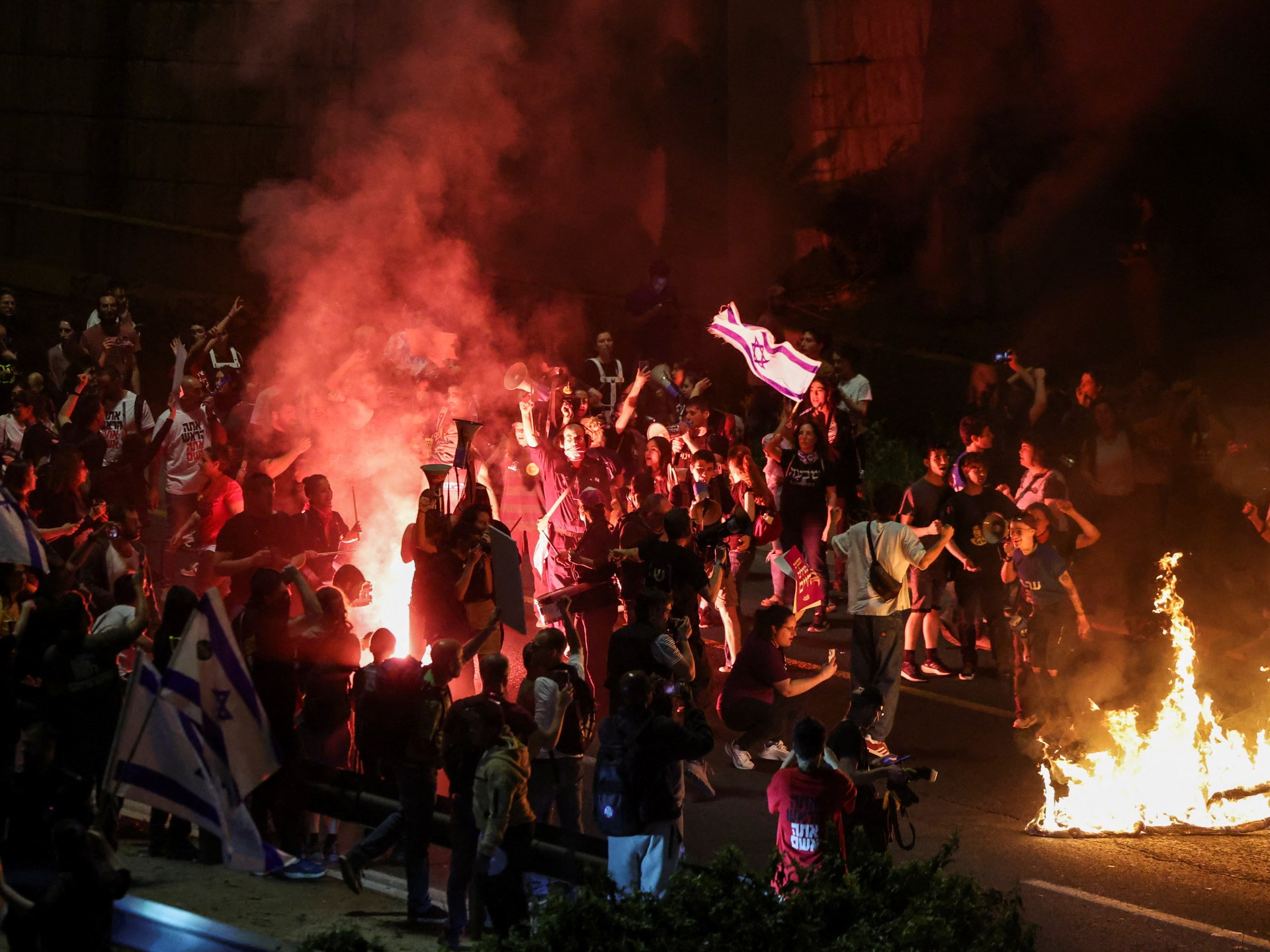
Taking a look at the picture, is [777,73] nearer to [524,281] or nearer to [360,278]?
[524,281]

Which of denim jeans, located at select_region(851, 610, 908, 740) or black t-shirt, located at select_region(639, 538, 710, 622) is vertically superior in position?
black t-shirt, located at select_region(639, 538, 710, 622)

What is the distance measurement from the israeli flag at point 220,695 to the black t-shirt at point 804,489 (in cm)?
629

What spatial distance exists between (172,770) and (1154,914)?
4.14 metres

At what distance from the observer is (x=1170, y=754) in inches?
321

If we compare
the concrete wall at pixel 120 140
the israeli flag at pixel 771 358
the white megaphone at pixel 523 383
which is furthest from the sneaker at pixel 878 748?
the concrete wall at pixel 120 140

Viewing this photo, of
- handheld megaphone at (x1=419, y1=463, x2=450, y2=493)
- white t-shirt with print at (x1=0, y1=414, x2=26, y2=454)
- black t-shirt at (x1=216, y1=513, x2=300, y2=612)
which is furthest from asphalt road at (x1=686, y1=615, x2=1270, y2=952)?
white t-shirt with print at (x1=0, y1=414, x2=26, y2=454)

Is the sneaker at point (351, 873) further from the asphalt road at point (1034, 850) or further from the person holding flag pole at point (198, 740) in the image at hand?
the asphalt road at point (1034, 850)

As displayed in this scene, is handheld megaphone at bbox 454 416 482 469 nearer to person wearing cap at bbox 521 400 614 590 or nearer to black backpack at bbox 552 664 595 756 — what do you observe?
person wearing cap at bbox 521 400 614 590

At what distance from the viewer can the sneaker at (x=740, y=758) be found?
888 cm

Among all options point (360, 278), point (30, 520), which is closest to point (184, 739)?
point (30, 520)

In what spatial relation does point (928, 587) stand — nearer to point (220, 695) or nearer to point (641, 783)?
point (641, 783)

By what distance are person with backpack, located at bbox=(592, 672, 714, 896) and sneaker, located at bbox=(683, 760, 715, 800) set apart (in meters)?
1.87

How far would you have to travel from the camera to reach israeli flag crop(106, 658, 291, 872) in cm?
564

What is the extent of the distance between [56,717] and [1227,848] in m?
5.53
